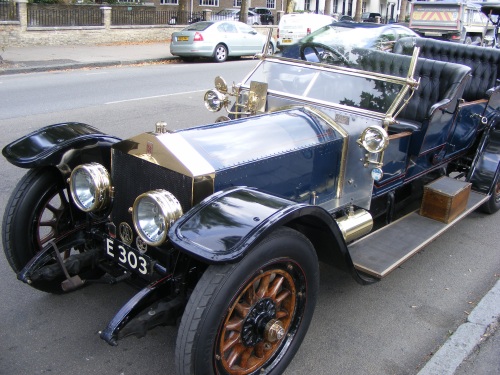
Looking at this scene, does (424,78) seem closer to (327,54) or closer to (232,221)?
(327,54)

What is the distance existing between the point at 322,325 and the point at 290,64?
2.19 m

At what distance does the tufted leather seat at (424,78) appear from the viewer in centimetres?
501

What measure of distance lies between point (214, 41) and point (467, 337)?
49.8 ft

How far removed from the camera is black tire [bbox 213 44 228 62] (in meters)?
17.5

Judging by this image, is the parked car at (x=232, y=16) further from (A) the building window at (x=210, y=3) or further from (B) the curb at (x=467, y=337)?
(B) the curb at (x=467, y=337)

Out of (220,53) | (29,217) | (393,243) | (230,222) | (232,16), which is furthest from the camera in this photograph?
(232,16)

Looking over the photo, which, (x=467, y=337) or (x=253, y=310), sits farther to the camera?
(x=467, y=337)

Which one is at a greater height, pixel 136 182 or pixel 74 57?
pixel 74 57

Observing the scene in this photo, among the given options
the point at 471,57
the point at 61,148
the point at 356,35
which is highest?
the point at 356,35

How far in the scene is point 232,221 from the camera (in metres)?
2.53

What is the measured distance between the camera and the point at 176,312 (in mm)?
2746

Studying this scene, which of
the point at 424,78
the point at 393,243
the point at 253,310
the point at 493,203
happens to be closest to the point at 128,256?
the point at 253,310

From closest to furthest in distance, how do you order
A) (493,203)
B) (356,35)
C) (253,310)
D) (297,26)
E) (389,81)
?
(253,310)
(389,81)
(493,203)
(356,35)
(297,26)

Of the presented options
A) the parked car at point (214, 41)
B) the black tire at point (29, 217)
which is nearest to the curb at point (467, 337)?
the black tire at point (29, 217)
